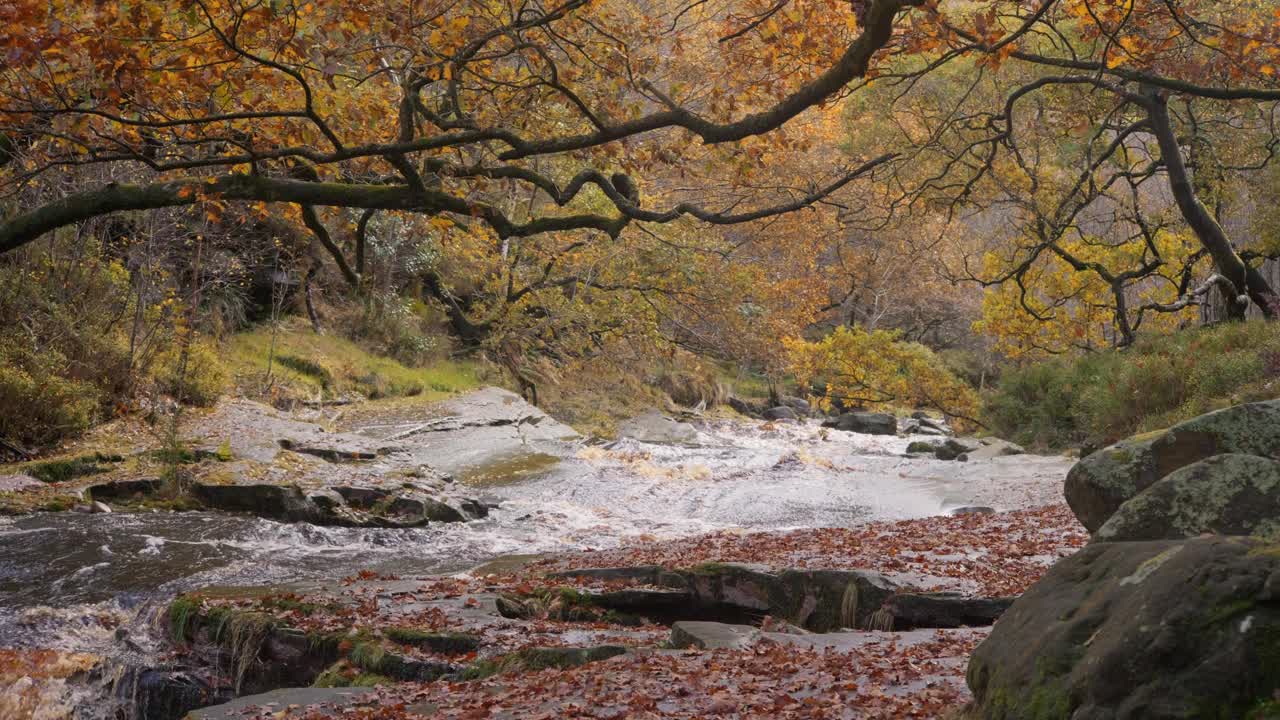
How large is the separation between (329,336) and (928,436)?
17120 millimetres

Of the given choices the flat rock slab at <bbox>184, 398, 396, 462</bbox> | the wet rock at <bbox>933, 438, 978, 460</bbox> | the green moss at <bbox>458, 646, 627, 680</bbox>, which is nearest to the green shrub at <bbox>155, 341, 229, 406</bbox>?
the flat rock slab at <bbox>184, 398, 396, 462</bbox>

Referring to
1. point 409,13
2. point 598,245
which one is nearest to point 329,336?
point 598,245

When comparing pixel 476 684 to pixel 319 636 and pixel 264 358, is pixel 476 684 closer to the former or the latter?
pixel 319 636

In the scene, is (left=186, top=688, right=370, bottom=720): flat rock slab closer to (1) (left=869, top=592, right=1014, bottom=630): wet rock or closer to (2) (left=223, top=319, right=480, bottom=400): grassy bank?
(1) (left=869, top=592, right=1014, bottom=630): wet rock

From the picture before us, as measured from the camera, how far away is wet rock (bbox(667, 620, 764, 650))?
6340 mm

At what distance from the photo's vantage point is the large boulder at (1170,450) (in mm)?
6848

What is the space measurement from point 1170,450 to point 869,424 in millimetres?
22878

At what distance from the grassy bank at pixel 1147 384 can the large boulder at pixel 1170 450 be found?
7.70m

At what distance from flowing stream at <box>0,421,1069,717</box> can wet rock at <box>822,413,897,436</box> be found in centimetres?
658

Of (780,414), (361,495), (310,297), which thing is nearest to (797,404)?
(780,414)

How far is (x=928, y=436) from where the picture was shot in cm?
2794

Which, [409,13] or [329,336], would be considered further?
[329,336]

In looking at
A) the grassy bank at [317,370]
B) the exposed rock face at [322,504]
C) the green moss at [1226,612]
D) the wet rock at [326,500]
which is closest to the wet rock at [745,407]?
the grassy bank at [317,370]

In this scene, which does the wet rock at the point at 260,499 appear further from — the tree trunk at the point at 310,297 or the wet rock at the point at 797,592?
the tree trunk at the point at 310,297
